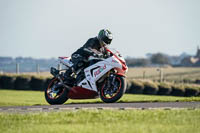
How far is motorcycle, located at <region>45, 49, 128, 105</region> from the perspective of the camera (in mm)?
11906

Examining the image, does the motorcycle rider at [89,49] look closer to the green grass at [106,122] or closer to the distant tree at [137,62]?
the green grass at [106,122]

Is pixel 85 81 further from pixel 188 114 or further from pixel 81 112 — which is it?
pixel 188 114

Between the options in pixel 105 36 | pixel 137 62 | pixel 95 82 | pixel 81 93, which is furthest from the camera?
pixel 137 62

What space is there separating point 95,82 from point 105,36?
1.29m

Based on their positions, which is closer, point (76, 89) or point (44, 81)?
point (76, 89)

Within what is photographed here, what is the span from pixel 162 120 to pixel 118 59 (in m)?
3.81

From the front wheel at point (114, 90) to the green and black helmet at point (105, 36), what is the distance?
1.09 meters

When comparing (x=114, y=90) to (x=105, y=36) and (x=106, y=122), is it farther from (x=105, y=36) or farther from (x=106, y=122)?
(x=106, y=122)

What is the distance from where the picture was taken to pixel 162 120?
334 inches

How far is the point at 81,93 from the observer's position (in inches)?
502

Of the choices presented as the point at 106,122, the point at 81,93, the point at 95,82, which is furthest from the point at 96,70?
the point at 106,122

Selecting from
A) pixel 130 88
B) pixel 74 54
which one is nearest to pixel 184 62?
pixel 130 88

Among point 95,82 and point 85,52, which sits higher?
point 85,52

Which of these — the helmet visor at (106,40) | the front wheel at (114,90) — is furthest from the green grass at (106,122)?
the helmet visor at (106,40)
